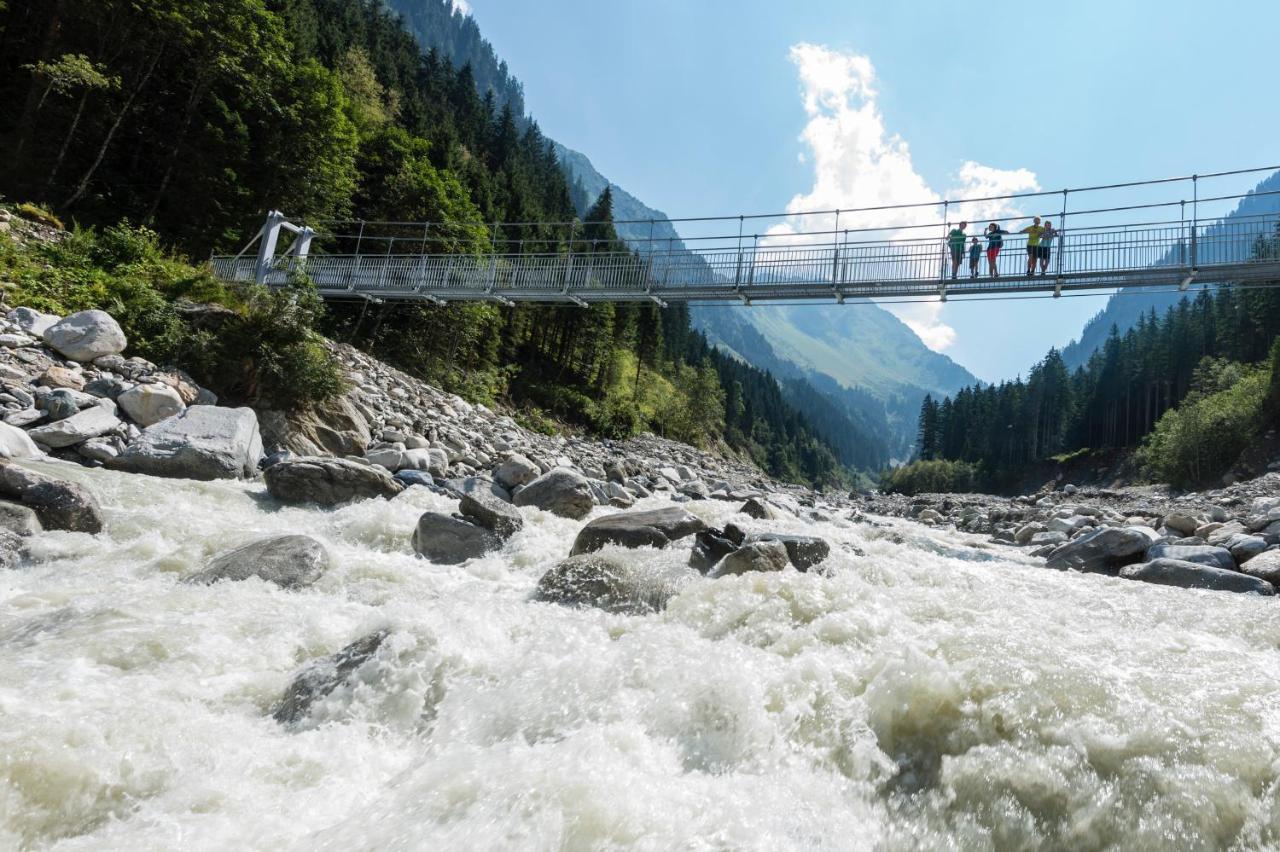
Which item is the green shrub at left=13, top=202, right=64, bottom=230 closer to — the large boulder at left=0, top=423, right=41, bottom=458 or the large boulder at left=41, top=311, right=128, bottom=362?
the large boulder at left=41, top=311, right=128, bottom=362

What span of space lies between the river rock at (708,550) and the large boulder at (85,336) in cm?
1102

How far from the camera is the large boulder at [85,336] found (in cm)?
1076

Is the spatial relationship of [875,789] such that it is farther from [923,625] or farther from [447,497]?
[447,497]

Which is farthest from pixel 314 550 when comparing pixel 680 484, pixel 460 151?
pixel 460 151

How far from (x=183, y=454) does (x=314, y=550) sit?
478 cm

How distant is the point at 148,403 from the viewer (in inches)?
404

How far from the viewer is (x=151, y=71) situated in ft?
78.9

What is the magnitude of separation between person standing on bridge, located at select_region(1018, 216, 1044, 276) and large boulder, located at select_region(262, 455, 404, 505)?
51.9 feet

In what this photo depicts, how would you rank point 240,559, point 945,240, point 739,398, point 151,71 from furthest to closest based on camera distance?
point 739,398, point 151,71, point 945,240, point 240,559

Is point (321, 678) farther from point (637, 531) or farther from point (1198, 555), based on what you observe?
point (1198, 555)

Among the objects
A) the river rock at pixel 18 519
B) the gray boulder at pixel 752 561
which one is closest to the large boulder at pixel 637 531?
the gray boulder at pixel 752 561

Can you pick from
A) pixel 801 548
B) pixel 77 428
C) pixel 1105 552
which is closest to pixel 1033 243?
pixel 1105 552

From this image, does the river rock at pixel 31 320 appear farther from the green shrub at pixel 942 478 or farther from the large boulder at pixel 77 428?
the green shrub at pixel 942 478

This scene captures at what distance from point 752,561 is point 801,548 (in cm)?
119
